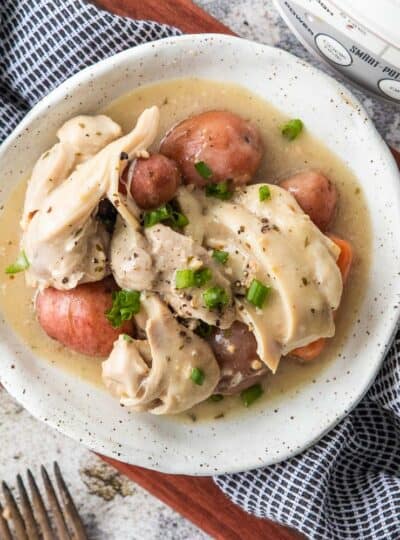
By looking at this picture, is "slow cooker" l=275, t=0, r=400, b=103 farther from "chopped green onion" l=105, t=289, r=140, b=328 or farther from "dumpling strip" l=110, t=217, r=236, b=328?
"chopped green onion" l=105, t=289, r=140, b=328

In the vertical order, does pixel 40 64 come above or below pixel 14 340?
above

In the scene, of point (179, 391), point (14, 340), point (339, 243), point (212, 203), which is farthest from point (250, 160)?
point (14, 340)

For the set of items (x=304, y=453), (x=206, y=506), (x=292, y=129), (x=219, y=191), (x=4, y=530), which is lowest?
(x=4, y=530)

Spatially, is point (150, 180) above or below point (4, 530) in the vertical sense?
above

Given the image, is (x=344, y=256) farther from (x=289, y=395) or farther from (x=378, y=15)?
(x=378, y=15)

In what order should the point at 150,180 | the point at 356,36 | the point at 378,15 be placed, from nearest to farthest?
the point at 378,15 < the point at 356,36 < the point at 150,180

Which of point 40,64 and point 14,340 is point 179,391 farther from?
point 40,64

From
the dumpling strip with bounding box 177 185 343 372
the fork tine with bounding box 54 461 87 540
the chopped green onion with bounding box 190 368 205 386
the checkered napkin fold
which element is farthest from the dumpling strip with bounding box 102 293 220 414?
the fork tine with bounding box 54 461 87 540

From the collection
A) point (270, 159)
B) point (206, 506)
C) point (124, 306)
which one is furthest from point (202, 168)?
point (206, 506)
